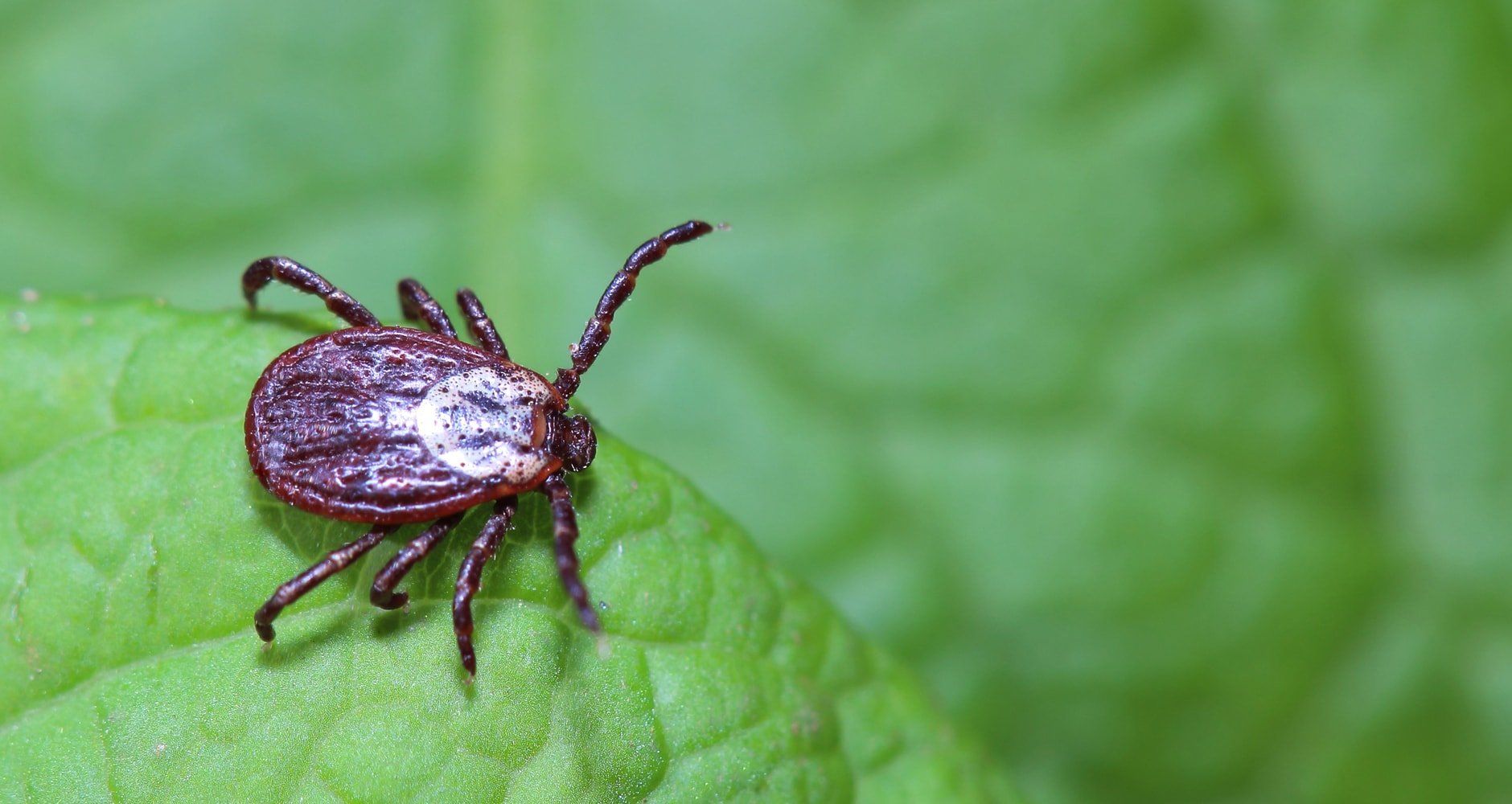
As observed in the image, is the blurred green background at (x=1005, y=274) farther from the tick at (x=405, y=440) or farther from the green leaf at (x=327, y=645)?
the green leaf at (x=327, y=645)

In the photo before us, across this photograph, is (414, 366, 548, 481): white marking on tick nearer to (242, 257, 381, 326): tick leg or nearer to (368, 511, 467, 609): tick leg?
(368, 511, 467, 609): tick leg

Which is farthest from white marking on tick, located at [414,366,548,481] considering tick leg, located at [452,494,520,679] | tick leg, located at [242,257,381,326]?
tick leg, located at [242,257,381,326]

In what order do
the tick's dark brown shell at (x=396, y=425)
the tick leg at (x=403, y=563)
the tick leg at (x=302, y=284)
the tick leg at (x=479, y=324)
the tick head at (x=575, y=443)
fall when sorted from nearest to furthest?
the tick leg at (x=403, y=563), the tick's dark brown shell at (x=396, y=425), the tick head at (x=575, y=443), the tick leg at (x=302, y=284), the tick leg at (x=479, y=324)

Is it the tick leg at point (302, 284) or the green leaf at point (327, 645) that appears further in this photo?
the tick leg at point (302, 284)

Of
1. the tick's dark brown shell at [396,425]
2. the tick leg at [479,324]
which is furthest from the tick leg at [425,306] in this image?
the tick's dark brown shell at [396,425]

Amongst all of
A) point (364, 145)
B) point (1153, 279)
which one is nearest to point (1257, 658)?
point (1153, 279)

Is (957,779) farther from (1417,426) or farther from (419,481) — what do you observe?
(1417,426)
